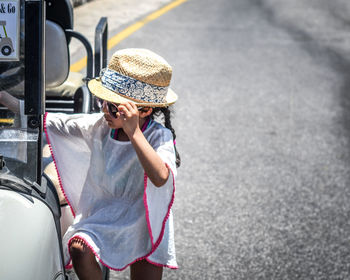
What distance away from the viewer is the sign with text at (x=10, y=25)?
2084 millimetres

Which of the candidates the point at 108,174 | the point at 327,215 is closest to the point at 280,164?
the point at 327,215

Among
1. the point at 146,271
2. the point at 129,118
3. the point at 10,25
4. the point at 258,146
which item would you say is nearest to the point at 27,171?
the point at 129,118

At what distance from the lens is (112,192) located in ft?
8.02

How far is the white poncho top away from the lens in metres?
2.35

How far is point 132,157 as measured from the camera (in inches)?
94.3

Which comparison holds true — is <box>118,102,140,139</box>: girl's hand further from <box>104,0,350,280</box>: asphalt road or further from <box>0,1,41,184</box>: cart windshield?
<box>104,0,350,280</box>: asphalt road

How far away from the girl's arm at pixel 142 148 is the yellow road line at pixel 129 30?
4758mm

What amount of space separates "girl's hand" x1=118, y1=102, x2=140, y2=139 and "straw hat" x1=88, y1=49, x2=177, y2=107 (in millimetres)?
92

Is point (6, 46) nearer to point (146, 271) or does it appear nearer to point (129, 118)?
point (129, 118)

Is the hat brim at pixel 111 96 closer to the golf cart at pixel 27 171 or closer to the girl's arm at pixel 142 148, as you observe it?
the girl's arm at pixel 142 148

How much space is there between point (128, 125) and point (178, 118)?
12.8ft

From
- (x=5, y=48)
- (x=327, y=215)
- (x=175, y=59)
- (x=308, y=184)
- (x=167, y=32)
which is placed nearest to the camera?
(x=5, y=48)

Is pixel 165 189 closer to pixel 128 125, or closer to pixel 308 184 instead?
pixel 128 125

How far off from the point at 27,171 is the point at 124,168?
414mm
